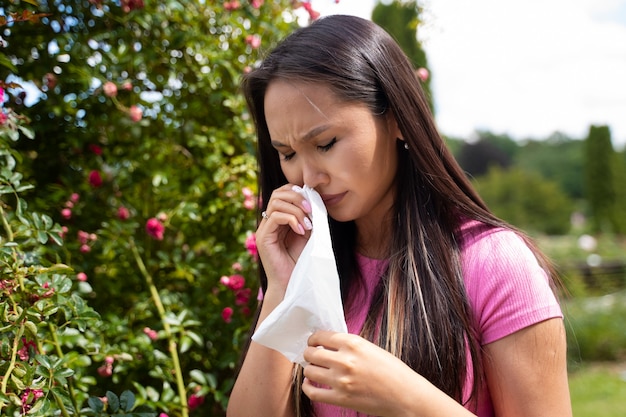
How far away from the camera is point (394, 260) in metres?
1.59

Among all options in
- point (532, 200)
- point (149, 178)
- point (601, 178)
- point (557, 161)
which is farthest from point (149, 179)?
point (557, 161)

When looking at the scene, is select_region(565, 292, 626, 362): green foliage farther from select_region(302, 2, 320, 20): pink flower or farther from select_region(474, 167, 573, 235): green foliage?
select_region(474, 167, 573, 235): green foliage

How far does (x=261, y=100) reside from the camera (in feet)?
5.62

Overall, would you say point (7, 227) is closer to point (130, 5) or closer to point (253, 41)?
point (130, 5)

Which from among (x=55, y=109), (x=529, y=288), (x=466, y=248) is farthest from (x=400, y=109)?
(x=55, y=109)

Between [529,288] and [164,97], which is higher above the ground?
[164,97]

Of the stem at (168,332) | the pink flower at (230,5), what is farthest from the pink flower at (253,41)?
the stem at (168,332)

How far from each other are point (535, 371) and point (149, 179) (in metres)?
1.42

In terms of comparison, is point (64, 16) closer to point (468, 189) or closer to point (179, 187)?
point (179, 187)

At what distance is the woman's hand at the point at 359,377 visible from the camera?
1232 mm

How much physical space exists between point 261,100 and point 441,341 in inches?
29.3

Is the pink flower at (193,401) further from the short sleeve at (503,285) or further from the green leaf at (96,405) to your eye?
the short sleeve at (503,285)

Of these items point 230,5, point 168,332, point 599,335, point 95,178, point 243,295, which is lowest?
point 599,335

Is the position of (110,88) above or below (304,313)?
above
